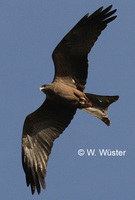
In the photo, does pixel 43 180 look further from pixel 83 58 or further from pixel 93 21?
pixel 93 21

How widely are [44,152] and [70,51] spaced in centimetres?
250

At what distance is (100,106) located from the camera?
1232 cm

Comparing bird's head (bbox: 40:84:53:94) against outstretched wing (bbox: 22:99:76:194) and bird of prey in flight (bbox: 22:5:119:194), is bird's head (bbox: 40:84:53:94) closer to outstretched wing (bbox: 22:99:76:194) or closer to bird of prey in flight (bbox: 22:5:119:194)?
bird of prey in flight (bbox: 22:5:119:194)

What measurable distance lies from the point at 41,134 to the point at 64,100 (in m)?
1.15

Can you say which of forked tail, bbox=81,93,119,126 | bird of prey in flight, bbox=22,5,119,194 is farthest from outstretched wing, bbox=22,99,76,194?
forked tail, bbox=81,93,119,126

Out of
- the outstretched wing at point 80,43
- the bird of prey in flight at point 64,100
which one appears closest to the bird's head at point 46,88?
the bird of prey in flight at point 64,100

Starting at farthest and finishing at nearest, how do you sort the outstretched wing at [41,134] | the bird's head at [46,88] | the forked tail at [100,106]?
the forked tail at [100,106] → the outstretched wing at [41,134] → the bird's head at [46,88]

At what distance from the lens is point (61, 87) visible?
11.9 meters

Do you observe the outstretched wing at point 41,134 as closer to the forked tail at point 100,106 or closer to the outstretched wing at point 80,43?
the forked tail at point 100,106

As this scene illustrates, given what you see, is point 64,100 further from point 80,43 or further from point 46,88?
point 80,43

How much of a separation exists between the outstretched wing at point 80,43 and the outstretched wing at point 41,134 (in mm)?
919

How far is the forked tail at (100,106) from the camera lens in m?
12.3

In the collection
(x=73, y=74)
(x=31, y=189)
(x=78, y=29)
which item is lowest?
(x=31, y=189)

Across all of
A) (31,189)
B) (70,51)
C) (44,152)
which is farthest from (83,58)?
(31,189)
